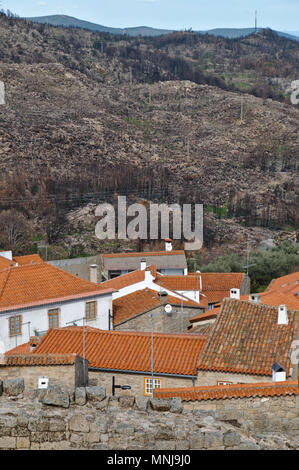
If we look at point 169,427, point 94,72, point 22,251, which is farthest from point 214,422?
point 94,72

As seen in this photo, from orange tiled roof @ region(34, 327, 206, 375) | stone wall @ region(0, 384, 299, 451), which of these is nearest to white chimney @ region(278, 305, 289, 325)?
orange tiled roof @ region(34, 327, 206, 375)

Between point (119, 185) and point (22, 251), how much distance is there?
87.2 feet

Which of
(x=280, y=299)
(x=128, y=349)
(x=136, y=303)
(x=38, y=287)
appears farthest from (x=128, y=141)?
(x=128, y=349)

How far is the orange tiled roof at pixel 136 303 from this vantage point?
81.0 ft

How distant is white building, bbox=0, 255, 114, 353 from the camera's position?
918 inches

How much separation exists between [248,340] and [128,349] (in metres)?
3.11

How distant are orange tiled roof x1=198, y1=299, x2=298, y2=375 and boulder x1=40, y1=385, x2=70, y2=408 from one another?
7.77 metres

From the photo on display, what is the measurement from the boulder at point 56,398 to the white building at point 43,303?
1607cm

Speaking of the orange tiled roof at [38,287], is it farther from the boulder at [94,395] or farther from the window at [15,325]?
the boulder at [94,395]

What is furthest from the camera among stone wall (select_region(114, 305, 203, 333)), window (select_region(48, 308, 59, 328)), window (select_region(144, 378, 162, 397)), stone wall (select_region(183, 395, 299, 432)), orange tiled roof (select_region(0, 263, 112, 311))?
window (select_region(48, 308, 59, 328))

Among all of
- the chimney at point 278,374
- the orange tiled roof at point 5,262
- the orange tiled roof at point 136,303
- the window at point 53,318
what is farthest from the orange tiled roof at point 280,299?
the orange tiled roof at point 5,262

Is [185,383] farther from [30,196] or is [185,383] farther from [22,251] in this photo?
[30,196]

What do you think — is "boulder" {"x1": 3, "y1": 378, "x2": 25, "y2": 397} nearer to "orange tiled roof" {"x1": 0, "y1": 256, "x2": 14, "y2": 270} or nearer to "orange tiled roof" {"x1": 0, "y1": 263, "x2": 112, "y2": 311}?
"orange tiled roof" {"x1": 0, "y1": 263, "x2": 112, "y2": 311}
